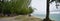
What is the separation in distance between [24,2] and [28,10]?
11 cm

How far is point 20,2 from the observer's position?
1.64 meters

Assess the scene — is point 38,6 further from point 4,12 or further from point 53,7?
point 4,12

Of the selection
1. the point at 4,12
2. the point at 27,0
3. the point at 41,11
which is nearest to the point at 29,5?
the point at 27,0

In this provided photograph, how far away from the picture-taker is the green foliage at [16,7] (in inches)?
59.0

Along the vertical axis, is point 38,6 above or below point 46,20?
above

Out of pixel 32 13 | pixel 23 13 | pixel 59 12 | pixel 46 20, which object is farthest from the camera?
pixel 59 12

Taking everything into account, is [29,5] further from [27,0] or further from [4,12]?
[4,12]

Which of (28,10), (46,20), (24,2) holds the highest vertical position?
(24,2)

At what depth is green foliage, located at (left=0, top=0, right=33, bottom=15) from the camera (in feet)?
4.91

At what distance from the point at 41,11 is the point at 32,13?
0.17m

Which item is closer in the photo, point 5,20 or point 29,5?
point 5,20

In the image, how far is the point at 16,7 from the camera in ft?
4.92

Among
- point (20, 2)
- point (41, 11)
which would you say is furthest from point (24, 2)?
point (41, 11)

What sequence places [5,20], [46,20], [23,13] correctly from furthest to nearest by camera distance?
1. [23,13]
2. [46,20]
3. [5,20]
